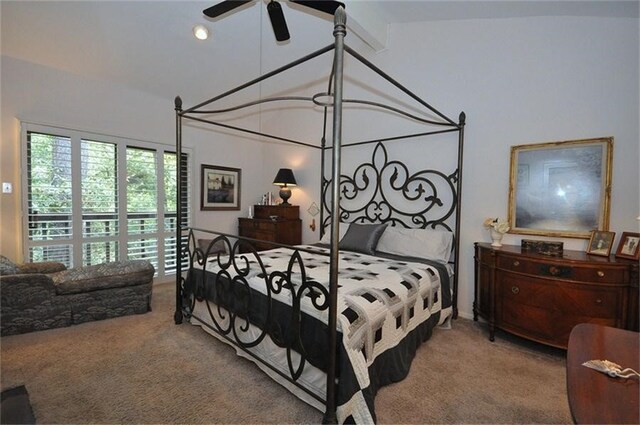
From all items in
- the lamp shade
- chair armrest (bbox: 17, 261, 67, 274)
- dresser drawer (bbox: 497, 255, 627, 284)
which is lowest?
chair armrest (bbox: 17, 261, 67, 274)

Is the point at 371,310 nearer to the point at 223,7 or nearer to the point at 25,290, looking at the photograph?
the point at 223,7

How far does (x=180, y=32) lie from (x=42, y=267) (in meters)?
2.89

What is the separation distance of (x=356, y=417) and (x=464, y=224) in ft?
7.58

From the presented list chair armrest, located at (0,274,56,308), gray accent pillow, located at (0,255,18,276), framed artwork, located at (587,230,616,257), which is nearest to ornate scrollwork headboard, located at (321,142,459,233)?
framed artwork, located at (587,230,616,257)

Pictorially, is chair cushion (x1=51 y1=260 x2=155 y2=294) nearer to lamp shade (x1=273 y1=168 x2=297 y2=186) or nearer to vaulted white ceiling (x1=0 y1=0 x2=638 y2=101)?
lamp shade (x1=273 y1=168 x2=297 y2=186)

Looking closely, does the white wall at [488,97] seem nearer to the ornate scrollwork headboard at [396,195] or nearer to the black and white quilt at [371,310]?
the ornate scrollwork headboard at [396,195]

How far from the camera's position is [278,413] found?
168 cm

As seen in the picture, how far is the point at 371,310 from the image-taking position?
5.73 ft

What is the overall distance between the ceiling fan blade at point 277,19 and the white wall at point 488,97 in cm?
164

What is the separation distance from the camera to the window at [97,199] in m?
3.28

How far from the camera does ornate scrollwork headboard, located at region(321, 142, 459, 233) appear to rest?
3.26 m

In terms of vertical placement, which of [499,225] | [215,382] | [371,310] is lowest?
[215,382]

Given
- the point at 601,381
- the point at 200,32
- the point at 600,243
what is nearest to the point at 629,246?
the point at 600,243

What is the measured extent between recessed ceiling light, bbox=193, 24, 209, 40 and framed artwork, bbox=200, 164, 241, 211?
6.23ft
